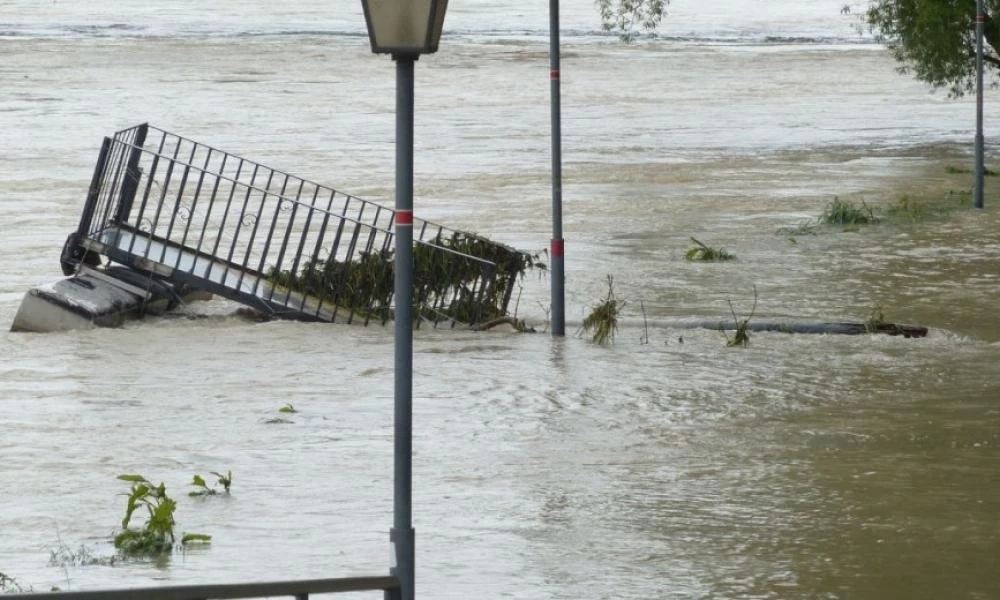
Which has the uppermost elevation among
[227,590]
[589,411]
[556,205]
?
[556,205]

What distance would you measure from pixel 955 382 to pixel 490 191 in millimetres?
14213

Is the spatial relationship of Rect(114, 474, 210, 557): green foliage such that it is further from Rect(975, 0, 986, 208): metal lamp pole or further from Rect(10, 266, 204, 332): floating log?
Rect(975, 0, 986, 208): metal lamp pole

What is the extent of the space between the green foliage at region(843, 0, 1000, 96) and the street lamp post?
25.1 metres

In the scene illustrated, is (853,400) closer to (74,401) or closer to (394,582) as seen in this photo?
(74,401)

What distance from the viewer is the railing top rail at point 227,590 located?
463 centimetres

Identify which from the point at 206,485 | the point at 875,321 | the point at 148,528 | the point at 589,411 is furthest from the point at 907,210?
the point at 148,528

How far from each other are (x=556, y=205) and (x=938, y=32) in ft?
57.7

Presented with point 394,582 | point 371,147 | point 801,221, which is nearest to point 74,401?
point 394,582

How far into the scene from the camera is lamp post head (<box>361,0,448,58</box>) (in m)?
6.68

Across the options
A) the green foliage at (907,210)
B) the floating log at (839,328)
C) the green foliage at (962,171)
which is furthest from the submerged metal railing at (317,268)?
the green foliage at (962,171)

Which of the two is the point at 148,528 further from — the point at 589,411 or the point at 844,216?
the point at 844,216

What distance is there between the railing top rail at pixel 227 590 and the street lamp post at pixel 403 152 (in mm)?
793

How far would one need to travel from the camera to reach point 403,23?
6.71m

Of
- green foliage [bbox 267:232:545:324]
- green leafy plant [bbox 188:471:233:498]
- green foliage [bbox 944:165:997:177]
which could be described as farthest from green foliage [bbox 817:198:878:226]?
green leafy plant [bbox 188:471:233:498]
